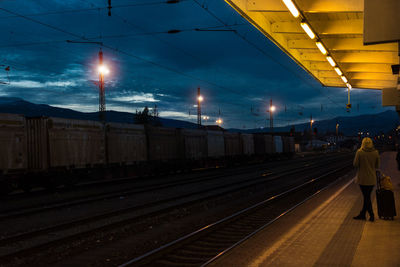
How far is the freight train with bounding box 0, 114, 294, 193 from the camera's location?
1647cm

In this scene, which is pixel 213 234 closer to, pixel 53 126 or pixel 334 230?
pixel 334 230

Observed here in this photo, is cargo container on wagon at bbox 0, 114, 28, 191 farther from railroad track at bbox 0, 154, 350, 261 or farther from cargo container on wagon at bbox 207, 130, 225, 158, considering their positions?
cargo container on wagon at bbox 207, 130, 225, 158

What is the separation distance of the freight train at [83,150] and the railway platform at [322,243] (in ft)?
39.7

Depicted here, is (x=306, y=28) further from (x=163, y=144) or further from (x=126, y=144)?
(x=163, y=144)

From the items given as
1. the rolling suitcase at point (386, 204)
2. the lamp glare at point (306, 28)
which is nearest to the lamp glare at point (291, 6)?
the lamp glare at point (306, 28)

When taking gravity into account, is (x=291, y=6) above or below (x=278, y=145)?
above

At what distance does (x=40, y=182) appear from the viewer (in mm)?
17828

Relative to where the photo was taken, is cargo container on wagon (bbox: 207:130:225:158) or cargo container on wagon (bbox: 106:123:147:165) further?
cargo container on wagon (bbox: 207:130:225:158)

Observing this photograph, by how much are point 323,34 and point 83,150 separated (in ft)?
45.5

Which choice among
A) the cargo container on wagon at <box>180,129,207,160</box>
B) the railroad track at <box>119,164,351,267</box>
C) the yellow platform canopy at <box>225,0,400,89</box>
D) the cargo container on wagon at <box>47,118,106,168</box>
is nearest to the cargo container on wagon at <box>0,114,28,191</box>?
the cargo container on wagon at <box>47,118,106,168</box>

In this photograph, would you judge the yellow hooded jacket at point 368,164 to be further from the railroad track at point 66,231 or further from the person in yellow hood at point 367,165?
the railroad track at point 66,231

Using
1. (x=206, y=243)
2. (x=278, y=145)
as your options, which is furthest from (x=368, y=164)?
(x=278, y=145)

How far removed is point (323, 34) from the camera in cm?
1062

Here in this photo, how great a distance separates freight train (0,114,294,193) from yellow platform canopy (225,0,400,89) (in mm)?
11743
